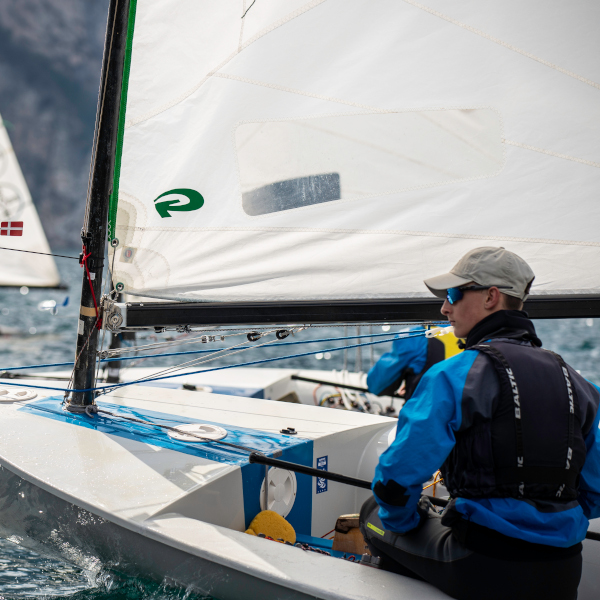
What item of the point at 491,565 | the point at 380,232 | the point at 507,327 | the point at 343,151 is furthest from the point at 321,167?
the point at 491,565

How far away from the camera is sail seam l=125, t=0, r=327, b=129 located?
1.97 metres

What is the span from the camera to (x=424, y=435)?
3.61 ft

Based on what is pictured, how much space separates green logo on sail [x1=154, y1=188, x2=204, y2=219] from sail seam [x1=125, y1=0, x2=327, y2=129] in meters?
0.27

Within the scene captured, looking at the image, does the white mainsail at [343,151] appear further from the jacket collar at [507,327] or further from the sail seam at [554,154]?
the jacket collar at [507,327]

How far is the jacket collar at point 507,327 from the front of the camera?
1.22 m

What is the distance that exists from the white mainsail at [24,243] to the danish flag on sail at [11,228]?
1.18 m


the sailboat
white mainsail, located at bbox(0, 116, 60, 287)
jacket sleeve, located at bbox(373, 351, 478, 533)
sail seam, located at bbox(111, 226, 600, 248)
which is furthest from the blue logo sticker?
white mainsail, located at bbox(0, 116, 60, 287)

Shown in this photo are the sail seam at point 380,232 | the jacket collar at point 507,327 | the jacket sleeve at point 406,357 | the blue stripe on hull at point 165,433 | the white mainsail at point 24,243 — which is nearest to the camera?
the jacket collar at point 507,327

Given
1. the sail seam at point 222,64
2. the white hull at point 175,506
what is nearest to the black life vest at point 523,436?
the white hull at point 175,506

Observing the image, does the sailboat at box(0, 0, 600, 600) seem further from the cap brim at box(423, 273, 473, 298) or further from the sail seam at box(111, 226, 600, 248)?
the cap brim at box(423, 273, 473, 298)

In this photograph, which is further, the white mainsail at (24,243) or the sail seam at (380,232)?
the white mainsail at (24,243)

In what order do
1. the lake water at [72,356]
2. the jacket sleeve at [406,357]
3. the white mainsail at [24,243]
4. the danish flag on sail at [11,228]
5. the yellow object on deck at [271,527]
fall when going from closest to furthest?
the lake water at [72,356] → the yellow object on deck at [271,527] → the danish flag on sail at [11,228] → the jacket sleeve at [406,357] → the white mainsail at [24,243]

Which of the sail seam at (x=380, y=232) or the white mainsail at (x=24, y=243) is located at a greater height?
the white mainsail at (x=24, y=243)

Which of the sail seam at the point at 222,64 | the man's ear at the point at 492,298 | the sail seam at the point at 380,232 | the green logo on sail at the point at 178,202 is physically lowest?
the man's ear at the point at 492,298
